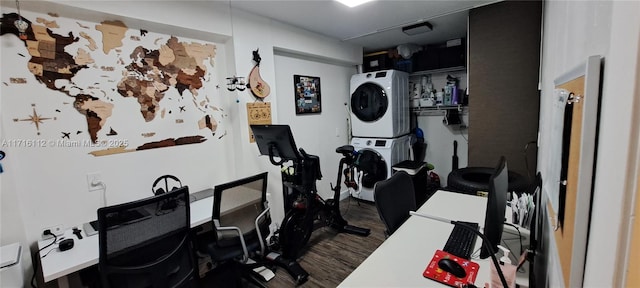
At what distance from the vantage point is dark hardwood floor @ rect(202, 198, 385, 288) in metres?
2.41

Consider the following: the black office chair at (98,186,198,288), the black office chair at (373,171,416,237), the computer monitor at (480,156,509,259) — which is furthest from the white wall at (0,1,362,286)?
the computer monitor at (480,156,509,259)

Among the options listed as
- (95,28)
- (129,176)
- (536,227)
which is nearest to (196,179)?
(129,176)

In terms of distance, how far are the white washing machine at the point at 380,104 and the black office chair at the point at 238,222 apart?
2444mm

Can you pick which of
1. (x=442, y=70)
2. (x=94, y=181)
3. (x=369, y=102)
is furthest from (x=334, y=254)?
(x=442, y=70)

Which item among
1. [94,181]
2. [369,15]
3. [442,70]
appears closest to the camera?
[94,181]

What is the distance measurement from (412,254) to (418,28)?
3.01m

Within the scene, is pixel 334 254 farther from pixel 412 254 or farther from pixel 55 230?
pixel 55 230

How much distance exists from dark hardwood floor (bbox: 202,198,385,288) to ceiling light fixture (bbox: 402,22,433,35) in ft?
8.42

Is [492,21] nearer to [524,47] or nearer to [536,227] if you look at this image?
[524,47]

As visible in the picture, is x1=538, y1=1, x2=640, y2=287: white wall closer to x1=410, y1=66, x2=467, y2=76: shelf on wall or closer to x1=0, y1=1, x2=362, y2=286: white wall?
x1=0, y1=1, x2=362, y2=286: white wall

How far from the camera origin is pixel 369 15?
2949mm

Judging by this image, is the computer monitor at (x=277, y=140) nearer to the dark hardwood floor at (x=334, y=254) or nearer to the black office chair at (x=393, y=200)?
the black office chair at (x=393, y=200)

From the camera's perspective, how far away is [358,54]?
4.48m

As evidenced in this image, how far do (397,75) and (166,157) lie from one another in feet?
10.8
